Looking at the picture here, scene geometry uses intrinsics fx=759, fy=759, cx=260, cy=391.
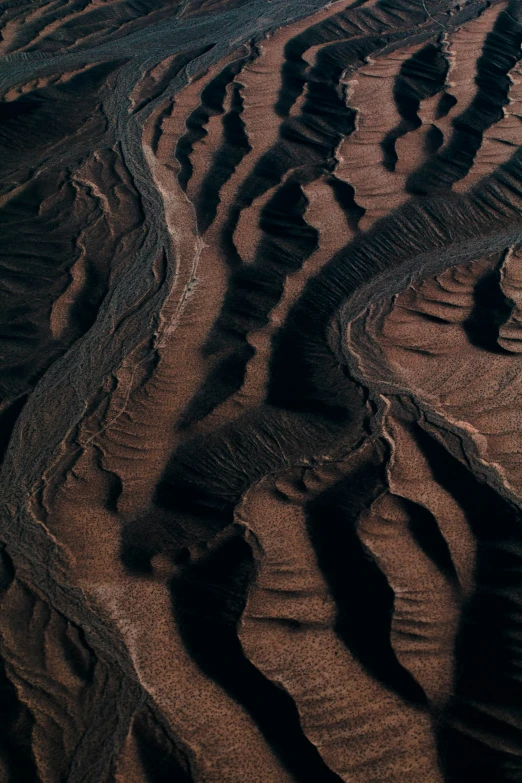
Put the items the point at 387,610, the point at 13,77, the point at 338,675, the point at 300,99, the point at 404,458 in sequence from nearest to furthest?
the point at 338,675 < the point at 387,610 < the point at 404,458 < the point at 300,99 < the point at 13,77

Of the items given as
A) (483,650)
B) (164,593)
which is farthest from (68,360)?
(483,650)

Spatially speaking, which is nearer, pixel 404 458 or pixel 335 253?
pixel 404 458

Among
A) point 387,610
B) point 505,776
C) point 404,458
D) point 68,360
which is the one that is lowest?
point 505,776

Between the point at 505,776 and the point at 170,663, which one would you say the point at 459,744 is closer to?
the point at 505,776

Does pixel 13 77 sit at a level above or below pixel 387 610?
above

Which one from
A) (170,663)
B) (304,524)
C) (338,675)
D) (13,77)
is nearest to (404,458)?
(304,524)

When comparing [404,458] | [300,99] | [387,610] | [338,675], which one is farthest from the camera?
[300,99]
